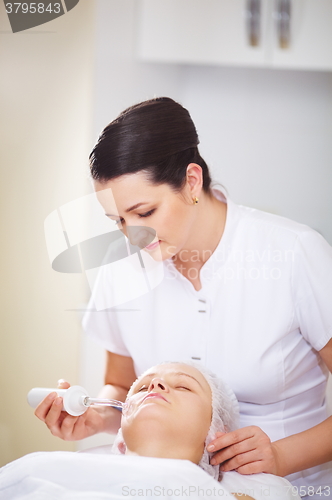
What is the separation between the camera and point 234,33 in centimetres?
155

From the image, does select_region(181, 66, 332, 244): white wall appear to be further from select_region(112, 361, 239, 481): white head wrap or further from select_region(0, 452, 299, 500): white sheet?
select_region(0, 452, 299, 500): white sheet

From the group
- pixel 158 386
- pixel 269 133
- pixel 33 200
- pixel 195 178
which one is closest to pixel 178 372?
pixel 158 386

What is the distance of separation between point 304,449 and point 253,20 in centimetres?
126

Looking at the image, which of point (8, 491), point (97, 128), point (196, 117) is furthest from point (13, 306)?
point (196, 117)

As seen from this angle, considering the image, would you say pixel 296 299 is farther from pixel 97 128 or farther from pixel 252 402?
pixel 97 128

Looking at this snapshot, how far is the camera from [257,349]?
1060 mm

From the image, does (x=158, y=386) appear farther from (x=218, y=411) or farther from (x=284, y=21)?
(x=284, y=21)

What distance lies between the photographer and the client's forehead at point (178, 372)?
3.30 ft

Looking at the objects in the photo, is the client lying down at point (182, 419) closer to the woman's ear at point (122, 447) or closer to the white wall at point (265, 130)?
the woman's ear at point (122, 447)

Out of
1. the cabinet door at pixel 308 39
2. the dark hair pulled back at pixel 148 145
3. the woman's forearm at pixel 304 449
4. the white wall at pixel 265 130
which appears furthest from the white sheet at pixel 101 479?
the cabinet door at pixel 308 39

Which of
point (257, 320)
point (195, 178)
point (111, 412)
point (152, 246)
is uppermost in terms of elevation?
point (195, 178)

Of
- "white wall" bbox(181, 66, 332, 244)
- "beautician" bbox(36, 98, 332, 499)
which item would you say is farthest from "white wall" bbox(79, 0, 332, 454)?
"beautician" bbox(36, 98, 332, 499)

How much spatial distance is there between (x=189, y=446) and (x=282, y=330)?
317 mm

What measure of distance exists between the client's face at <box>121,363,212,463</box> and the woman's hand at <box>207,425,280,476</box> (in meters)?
0.05
